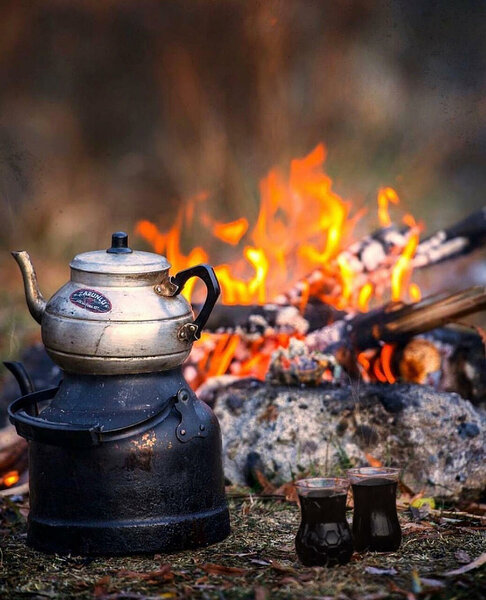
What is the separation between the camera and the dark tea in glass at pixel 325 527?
3648mm

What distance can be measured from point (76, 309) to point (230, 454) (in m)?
1.48

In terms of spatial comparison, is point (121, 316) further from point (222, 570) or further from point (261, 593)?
point (261, 593)

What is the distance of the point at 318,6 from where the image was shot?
723 centimetres

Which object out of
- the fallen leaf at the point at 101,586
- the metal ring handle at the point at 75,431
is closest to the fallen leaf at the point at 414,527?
the metal ring handle at the point at 75,431

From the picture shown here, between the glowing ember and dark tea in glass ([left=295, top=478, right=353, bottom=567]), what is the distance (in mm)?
2166

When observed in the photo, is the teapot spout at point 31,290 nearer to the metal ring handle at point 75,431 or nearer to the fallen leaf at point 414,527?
the metal ring handle at point 75,431

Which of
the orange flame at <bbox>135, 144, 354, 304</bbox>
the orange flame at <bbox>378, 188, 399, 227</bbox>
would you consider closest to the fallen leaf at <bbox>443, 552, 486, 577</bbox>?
the orange flame at <bbox>135, 144, 354, 304</bbox>

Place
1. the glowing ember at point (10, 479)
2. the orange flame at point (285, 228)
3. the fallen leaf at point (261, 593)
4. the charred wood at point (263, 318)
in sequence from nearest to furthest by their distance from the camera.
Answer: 1. the fallen leaf at point (261, 593)
2. the glowing ember at point (10, 479)
3. the charred wood at point (263, 318)
4. the orange flame at point (285, 228)

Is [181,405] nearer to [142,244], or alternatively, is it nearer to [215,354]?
[215,354]

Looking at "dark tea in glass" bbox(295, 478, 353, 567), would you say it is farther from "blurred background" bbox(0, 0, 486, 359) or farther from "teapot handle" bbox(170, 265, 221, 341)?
"blurred background" bbox(0, 0, 486, 359)

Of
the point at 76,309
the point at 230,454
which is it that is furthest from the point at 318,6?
the point at 76,309

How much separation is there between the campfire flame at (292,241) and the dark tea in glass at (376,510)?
2.39 metres

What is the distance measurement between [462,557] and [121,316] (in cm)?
146

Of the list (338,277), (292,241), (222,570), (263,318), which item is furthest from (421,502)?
(292,241)
